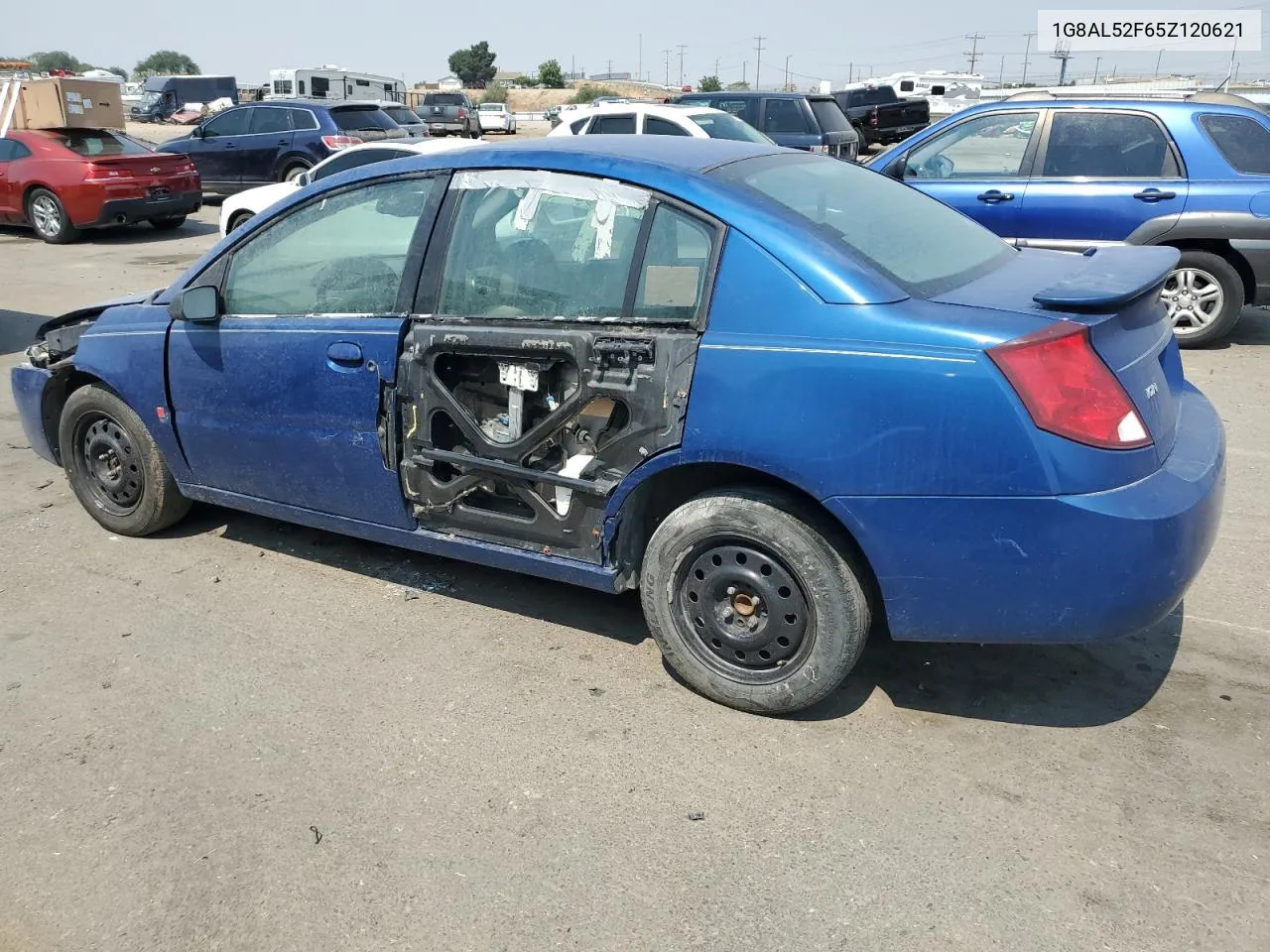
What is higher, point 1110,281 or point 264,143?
point 1110,281

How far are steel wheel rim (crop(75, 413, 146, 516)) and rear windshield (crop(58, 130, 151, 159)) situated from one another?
10994 millimetres

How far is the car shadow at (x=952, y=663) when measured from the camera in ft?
11.0

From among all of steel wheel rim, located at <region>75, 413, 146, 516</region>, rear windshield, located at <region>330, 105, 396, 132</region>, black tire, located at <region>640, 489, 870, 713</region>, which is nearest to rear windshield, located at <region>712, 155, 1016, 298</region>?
black tire, located at <region>640, 489, 870, 713</region>

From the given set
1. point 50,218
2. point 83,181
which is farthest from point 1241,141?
point 50,218

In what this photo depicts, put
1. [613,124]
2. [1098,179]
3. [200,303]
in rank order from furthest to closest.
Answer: [613,124] → [1098,179] → [200,303]

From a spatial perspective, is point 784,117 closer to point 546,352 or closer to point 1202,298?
point 1202,298

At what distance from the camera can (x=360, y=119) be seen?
17.3 metres

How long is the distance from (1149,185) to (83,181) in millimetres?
12644

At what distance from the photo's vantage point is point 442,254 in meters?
3.71

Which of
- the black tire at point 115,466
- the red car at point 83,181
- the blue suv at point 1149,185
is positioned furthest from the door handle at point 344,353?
the red car at point 83,181

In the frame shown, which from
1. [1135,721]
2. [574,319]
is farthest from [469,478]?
[1135,721]

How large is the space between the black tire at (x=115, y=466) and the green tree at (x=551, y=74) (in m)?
93.6

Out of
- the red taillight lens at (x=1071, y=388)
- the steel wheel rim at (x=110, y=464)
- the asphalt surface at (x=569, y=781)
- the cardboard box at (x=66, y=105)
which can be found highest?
the cardboard box at (x=66, y=105)

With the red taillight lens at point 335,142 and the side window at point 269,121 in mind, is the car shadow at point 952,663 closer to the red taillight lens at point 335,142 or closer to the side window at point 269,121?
the red taillight lens at point 335,142
